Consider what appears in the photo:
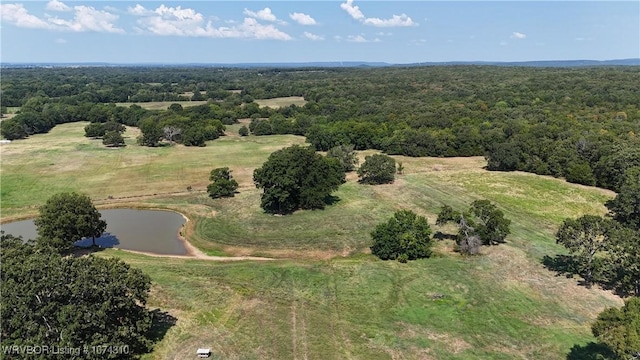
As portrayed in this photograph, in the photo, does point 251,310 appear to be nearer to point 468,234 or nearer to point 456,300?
point 456,300

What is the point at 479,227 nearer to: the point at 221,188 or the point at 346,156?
the point at 221,188

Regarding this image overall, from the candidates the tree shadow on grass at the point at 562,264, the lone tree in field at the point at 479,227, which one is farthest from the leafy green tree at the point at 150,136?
the tree shadow on grass at the point at 562,264

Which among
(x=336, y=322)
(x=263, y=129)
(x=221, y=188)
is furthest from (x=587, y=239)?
(x=263, y=129)

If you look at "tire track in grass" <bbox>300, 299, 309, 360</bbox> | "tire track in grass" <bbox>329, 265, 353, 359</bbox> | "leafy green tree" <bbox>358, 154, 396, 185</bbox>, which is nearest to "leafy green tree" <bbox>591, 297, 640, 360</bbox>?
"tire track in grass" <bbox>329, 265, 353, 359</bbox>

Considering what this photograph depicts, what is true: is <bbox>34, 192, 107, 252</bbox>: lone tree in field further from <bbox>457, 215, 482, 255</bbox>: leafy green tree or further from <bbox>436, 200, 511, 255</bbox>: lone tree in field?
<bbox>457, 215, 482, 255</bbox>: leafy green tree

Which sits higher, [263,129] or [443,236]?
[263,129]

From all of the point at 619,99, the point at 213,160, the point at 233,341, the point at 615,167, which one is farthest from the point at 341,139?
the point at 619,99
